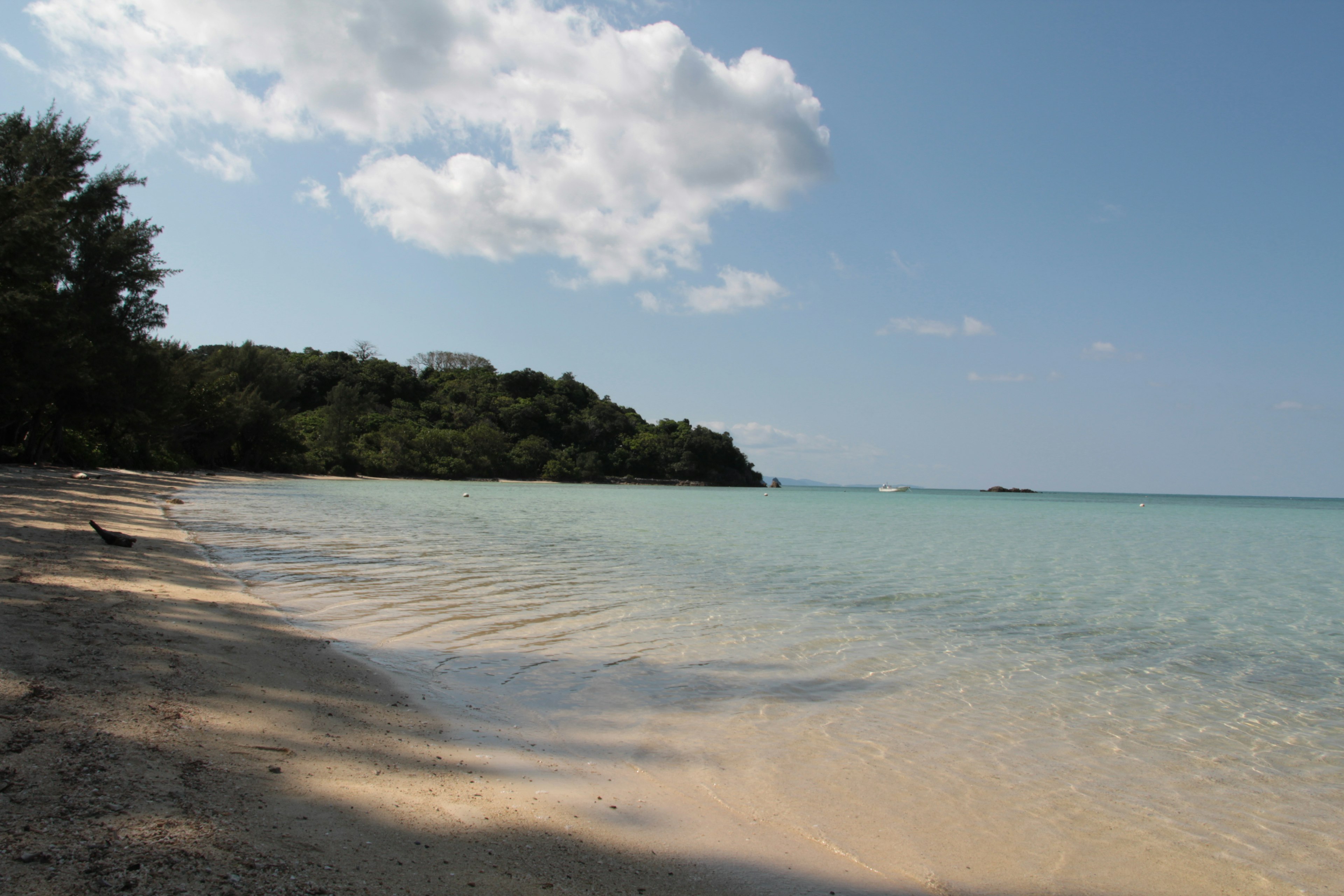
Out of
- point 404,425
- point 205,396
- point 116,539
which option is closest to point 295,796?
point 116,539

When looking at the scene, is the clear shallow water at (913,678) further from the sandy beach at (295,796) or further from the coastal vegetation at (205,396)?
the coastal vegetation at (205,396)

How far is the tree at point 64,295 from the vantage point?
19.0 meters

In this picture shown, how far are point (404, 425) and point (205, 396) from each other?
106ft

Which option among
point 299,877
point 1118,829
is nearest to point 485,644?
point 299,877

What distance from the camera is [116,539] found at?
9.82 m

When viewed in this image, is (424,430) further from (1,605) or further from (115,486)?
(1,605)

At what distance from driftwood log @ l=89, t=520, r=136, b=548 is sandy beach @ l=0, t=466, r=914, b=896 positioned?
506cm

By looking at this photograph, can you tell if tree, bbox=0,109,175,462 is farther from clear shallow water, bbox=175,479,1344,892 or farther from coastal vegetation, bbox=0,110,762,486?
clear shallow water, bbox=175,479,1344,892

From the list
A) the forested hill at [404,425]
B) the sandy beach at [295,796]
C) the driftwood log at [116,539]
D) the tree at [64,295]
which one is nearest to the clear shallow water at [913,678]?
the sandy beach at [295,796]

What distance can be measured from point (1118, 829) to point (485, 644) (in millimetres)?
5045

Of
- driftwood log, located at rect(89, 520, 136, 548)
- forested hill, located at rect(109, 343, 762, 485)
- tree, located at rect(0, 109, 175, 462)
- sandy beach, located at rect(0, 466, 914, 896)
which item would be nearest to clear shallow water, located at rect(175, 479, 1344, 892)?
sandy beach, located at rect(0, 466, 914, 896)

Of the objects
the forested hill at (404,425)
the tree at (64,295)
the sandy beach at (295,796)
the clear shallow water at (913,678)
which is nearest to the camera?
the sandy beach at (295,796)

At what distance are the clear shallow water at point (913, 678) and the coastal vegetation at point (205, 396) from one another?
41.4 feet

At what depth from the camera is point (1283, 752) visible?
4.95 meters
